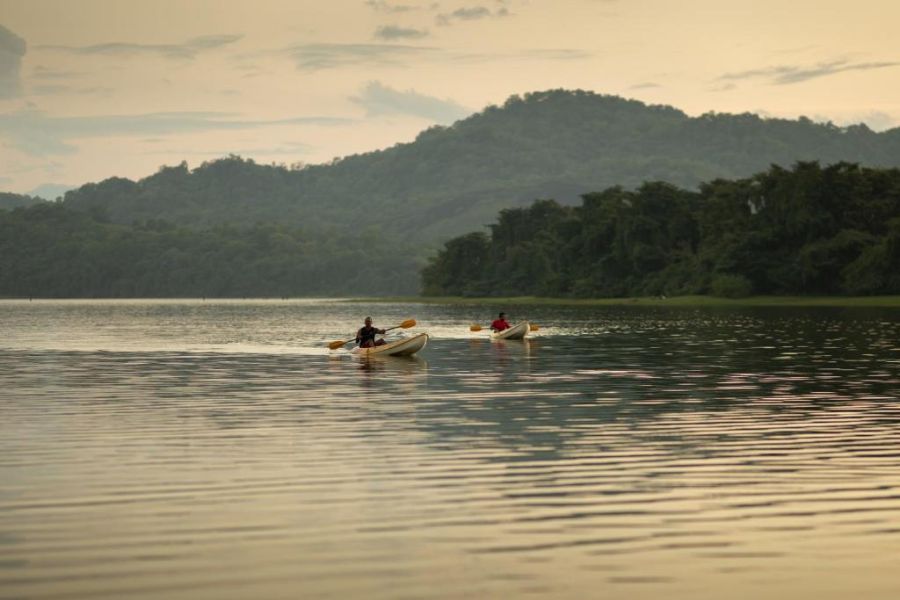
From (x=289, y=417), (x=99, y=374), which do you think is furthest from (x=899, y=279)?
(x=289, y=417)

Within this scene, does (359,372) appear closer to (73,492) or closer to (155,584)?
(73,492)

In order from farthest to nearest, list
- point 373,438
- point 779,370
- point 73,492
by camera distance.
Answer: point 779,370, point 373,438, point 73,492

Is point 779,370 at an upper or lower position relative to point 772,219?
lower

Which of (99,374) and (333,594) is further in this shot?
(99,374)

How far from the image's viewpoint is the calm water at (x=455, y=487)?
17.5 metres

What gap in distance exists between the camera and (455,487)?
79.9ft

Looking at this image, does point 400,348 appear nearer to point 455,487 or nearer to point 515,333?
point 515,333

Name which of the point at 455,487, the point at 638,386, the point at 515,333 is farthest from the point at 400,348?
the point at 455,487

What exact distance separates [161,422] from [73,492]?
12535 mm

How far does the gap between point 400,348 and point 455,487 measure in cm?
4468

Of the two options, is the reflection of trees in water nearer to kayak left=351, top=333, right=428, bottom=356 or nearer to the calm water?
the calm water

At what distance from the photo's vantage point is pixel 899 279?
16900 centimetres

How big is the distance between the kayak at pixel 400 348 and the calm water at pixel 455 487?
14.8 m

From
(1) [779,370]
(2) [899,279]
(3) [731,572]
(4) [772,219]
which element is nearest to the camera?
(3) [731,572]
